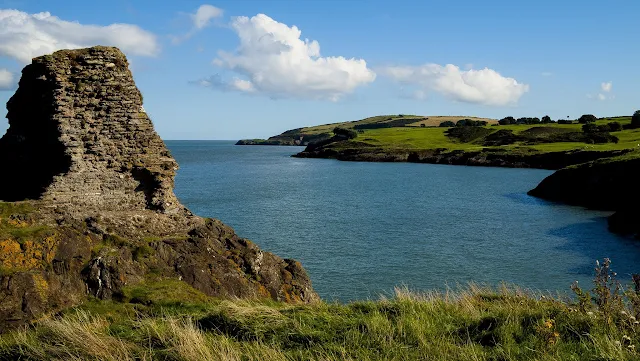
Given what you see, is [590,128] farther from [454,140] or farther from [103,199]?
[103,199]

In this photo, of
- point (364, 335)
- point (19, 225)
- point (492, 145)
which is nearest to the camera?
point (364, 335)

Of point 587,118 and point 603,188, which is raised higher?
point 587,118

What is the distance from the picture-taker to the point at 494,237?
1548 inches

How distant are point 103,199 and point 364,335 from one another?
11.8m

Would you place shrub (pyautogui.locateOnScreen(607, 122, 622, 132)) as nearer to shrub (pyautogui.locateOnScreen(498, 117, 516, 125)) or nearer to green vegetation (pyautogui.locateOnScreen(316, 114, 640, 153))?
green vegetation (pyautogui.locateOnScreen(316, 114, 640, 153))

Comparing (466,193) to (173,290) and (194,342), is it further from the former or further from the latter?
(194,342)

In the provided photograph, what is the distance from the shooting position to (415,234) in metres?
39.7

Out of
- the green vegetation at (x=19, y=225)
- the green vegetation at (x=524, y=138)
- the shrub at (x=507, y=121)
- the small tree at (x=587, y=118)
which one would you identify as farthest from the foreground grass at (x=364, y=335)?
the shrub at (x=507, y=121)

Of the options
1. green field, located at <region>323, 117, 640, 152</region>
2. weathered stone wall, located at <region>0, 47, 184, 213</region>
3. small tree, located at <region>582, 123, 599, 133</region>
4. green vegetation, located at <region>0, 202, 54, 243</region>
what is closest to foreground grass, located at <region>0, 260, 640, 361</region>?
green vegetation, located at <region>0, 202, 54, 243</region>

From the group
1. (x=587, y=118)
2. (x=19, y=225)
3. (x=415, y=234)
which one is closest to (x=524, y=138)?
(x=587, y=118)

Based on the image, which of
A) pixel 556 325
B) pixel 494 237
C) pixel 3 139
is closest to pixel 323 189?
pixel 494 237

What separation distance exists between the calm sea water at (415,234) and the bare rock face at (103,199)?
865 centimetres

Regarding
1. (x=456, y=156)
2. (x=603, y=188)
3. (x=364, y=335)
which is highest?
(x=456, y=156)

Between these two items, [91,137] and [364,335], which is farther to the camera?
[91,137]
